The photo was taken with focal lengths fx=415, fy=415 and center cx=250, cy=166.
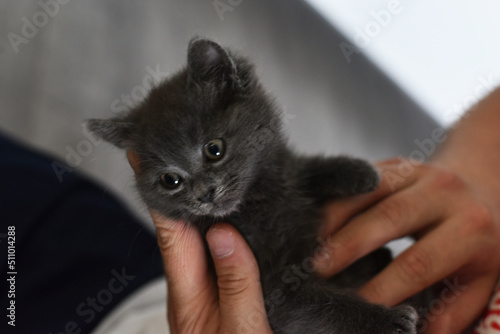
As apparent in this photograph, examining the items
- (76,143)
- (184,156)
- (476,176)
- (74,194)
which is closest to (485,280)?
Answer: (476,176)

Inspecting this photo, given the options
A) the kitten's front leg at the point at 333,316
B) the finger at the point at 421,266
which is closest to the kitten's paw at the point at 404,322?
the kitten's front leg at the point at 333,316

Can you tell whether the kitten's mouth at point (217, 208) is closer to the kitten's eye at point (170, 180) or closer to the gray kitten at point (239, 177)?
the gray kitten at point (239, 177)

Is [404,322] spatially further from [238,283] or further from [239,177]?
[239,177]

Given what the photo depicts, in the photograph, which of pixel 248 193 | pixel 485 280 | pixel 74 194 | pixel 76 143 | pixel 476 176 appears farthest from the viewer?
pixel 76 143

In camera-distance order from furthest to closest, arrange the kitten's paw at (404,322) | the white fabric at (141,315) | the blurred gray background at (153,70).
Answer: the blurred gray background at (153,70), the white fabric at (141,315), the kitten's paw at (404,322)

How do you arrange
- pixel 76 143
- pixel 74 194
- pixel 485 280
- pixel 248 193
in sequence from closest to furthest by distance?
pixel 248 193 < pixel 485 280 < pixel 74 194 < pixel 76 143

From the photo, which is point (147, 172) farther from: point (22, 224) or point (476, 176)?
point (476, 176)

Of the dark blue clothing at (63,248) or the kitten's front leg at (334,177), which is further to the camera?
the dark blue clothing at (63,248)
